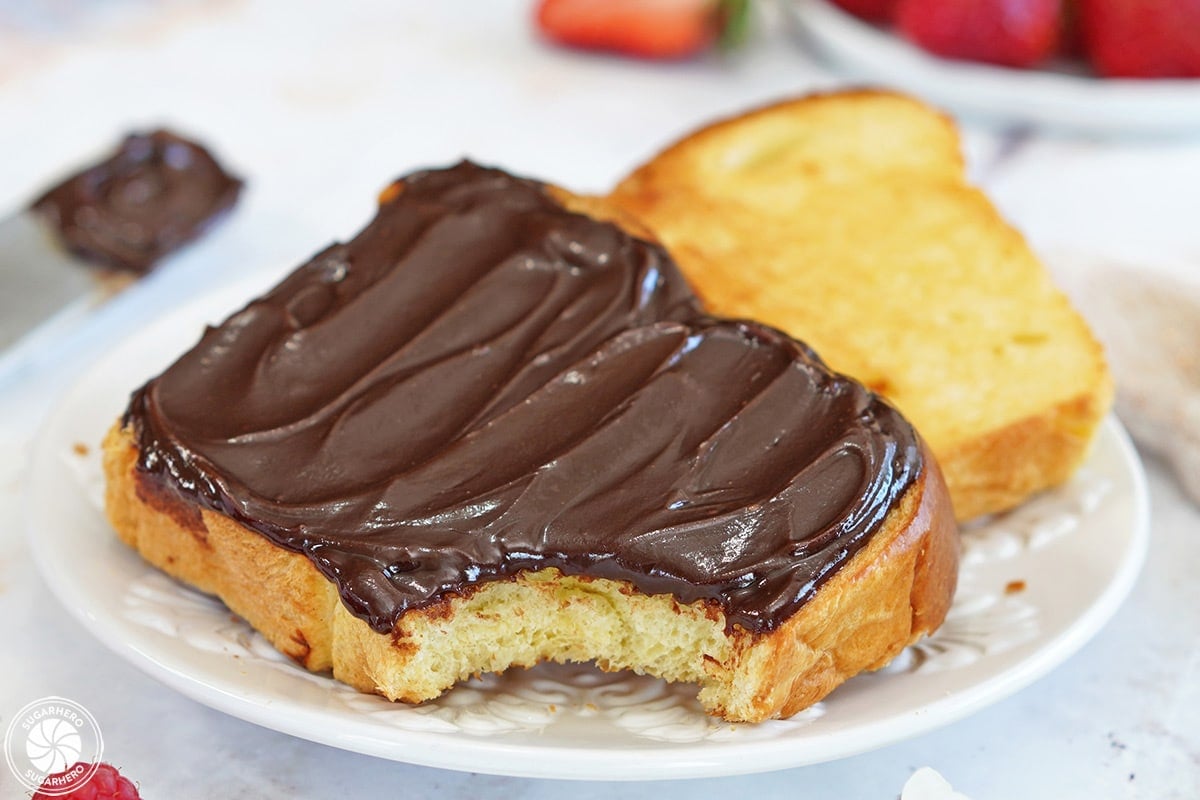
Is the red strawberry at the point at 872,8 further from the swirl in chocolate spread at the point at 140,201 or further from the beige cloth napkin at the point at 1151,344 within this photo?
the swirl in chocolate spread at the point at 140,201

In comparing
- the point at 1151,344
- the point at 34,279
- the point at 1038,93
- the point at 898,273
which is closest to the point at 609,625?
the point at 898,273

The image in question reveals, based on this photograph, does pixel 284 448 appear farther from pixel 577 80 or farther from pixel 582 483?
pixel 577 80

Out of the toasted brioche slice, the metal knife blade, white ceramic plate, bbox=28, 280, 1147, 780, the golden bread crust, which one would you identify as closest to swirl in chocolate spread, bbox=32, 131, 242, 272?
the metal knife blade

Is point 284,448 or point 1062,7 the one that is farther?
point 1062,7

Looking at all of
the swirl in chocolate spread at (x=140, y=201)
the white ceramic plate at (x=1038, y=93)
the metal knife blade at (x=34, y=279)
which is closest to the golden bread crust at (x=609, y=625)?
the metal knife blade at (x=34, y=279)

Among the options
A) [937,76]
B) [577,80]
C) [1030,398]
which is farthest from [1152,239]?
[577,80]

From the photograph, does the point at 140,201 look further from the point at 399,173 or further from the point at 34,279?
the point at 399,173
